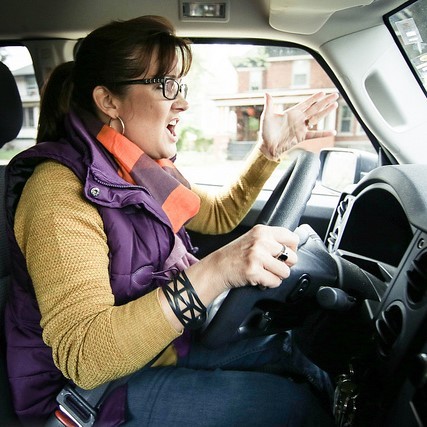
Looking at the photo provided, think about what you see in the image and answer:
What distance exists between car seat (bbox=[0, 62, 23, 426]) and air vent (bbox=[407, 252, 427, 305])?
3.06 ft

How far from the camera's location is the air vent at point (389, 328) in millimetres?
900

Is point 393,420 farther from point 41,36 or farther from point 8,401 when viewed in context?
point 41,36

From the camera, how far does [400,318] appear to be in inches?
35.6

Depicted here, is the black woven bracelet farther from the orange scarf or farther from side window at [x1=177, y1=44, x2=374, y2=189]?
side window at [x1=177, y1=44, x2=374, y2=189]

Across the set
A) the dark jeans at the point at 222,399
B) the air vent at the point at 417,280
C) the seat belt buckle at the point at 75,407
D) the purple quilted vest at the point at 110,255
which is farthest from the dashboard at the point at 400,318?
the seat belt buckle at the point at 75,407

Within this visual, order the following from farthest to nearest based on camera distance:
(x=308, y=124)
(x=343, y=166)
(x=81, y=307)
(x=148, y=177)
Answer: (x=343, y=166), (x=308, y=124), (x=148, y=177), (x=81, y=307)

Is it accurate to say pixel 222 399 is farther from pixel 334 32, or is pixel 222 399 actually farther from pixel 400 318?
pixel 334 32

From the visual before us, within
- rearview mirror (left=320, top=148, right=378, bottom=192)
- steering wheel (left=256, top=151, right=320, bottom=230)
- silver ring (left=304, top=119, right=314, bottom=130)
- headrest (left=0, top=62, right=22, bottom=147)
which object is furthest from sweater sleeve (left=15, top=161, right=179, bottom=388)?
rearview mirror (left=320, top=148, right=378, bottom=192)

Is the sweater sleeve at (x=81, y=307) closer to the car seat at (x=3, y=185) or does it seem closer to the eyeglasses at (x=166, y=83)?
the car seat at (x=3, y=185)

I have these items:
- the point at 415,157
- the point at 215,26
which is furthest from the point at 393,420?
the point at 215,26

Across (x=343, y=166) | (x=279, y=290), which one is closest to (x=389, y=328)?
(x=279, y=290)

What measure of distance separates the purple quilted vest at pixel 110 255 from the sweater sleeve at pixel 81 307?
7cm

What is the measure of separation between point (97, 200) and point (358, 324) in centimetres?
68

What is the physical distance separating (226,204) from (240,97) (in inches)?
27.2
